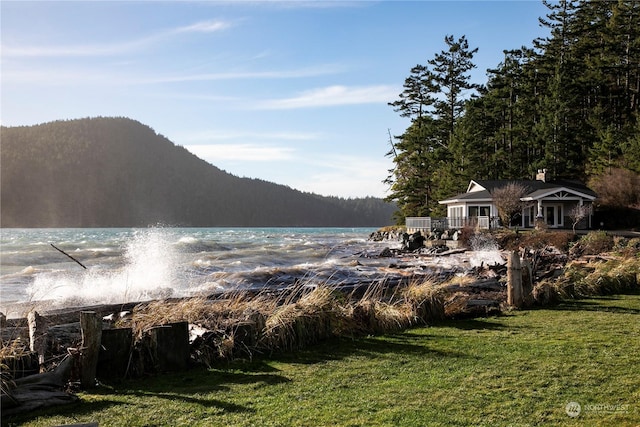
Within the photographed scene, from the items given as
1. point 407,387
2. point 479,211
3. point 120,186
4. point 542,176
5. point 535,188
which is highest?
point 120,186

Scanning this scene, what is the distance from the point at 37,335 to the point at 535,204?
138 feet

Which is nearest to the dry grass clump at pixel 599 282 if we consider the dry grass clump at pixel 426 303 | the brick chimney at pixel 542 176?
the dry grass clump at pixel 426 303

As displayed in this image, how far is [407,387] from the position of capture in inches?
213

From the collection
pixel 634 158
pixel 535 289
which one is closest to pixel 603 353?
pixel 535 289

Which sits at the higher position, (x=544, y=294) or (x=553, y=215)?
(x=553, y=215)

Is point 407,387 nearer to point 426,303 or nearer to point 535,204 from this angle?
point 426,303

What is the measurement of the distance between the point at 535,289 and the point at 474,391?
20.5 feet

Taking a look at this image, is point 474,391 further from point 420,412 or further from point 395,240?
point 395,240

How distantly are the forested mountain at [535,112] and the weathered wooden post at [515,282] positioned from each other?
40.6m

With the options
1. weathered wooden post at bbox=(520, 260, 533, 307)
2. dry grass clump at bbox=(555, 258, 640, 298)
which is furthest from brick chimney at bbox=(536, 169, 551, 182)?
weathered wooden post at bbox=(520, 260, 533, 307)

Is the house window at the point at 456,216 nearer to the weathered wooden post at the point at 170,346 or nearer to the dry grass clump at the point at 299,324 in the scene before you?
the dry grass clump at the point at 299,324

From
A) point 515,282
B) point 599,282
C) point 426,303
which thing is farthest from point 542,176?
point 426,303

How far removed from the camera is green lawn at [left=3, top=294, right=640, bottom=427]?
4.60m

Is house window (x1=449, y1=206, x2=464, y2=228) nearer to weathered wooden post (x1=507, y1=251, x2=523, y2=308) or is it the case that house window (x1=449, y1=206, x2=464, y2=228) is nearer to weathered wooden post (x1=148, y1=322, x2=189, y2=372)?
weathered wooden post (x1=507, y1=251, x2=523, y2=308)
